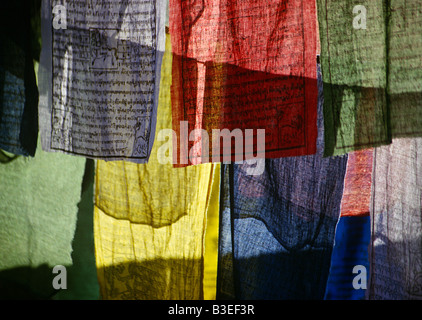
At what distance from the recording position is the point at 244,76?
167 centimetres

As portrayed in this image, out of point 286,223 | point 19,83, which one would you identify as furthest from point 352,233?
point 19,83

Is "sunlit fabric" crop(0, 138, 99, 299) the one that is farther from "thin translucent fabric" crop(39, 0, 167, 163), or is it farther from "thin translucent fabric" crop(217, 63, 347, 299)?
"thin translucent fabric" crop(217, 63, 347, 299)

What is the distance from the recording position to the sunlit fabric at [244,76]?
162cm

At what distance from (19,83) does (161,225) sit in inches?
35.1

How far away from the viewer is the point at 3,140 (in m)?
1.85

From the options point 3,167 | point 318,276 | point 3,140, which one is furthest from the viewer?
point 3,167

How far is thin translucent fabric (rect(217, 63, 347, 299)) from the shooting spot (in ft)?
5.70

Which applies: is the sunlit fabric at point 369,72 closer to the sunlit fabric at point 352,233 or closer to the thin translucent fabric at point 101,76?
the sunlit fabric at point 352,233

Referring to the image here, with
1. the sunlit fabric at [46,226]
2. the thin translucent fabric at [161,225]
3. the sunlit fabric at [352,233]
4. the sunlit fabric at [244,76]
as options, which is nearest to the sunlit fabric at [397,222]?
the sunlit fabric at [352,233]

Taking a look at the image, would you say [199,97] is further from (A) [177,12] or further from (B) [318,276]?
(B) [318,276]

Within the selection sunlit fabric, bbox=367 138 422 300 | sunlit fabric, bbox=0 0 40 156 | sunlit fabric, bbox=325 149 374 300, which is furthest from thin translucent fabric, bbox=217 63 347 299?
sunlit fabric, bbox=0 0 40 156
